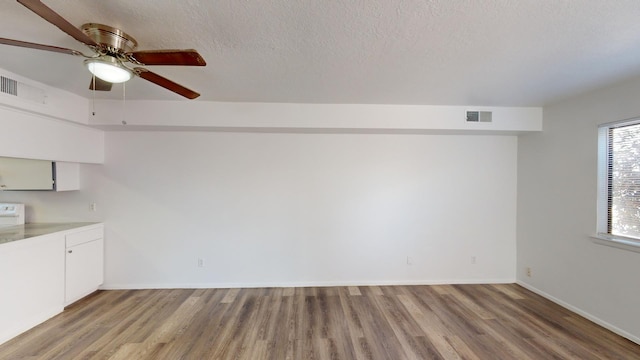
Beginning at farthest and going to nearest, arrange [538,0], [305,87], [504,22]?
1. [305,87]
2. [504,22]
3. [538,0]

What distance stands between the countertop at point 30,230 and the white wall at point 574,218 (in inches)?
231

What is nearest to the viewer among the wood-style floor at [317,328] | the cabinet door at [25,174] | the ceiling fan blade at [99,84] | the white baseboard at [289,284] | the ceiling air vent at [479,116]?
the ceiling fan blade at [99,84]

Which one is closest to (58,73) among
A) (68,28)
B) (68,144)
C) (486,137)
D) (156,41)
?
(68,144)

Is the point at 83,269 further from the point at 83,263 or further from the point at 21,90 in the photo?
the point at 21,90

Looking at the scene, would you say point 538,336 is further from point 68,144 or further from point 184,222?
→ point 68,144

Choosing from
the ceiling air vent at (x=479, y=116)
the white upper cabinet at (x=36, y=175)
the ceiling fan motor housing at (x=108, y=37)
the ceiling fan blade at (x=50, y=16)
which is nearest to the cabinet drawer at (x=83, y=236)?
the white upper cabinet at (x=36, y=175)

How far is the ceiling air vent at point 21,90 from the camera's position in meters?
2.30

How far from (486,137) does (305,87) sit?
279cm

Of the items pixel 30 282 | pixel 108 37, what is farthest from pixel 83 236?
pixel 108 37

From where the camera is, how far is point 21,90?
95.7 inches

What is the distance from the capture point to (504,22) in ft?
5.19

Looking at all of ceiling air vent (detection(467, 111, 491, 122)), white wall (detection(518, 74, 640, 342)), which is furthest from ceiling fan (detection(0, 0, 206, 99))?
white wall (detection(518, 74, 640, 342))

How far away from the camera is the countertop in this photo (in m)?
2.54

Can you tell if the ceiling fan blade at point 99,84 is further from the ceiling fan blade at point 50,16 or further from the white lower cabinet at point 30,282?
the white lower cabinet at point 30,282
